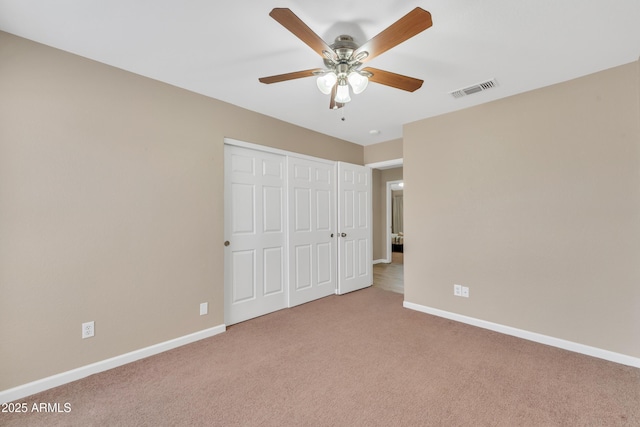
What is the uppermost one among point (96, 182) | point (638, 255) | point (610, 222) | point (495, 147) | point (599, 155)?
point (495, 147)

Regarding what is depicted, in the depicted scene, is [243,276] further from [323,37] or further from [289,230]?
[323,37]

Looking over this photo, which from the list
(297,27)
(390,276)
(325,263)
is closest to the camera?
(297,27)

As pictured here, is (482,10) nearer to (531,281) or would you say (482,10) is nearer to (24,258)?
(531,281)

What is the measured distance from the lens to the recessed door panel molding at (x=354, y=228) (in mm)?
4207

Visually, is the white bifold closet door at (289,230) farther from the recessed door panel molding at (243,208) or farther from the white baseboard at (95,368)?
the white baseboard at (95,368)

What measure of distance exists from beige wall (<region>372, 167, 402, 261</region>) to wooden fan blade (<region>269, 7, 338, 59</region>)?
16.5ft

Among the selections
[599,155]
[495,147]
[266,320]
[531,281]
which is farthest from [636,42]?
[266,320]

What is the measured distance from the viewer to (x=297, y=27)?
4.58 ft

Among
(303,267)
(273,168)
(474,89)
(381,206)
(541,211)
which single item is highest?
(474,89)

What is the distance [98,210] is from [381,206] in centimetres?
559

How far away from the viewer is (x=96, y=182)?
2172 mm

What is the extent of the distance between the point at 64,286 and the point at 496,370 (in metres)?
3.44

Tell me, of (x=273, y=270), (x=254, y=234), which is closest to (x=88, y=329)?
(x=254, y=234)

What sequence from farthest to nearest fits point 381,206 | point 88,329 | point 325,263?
point 381,206 < point 325,263 < point 88,329
